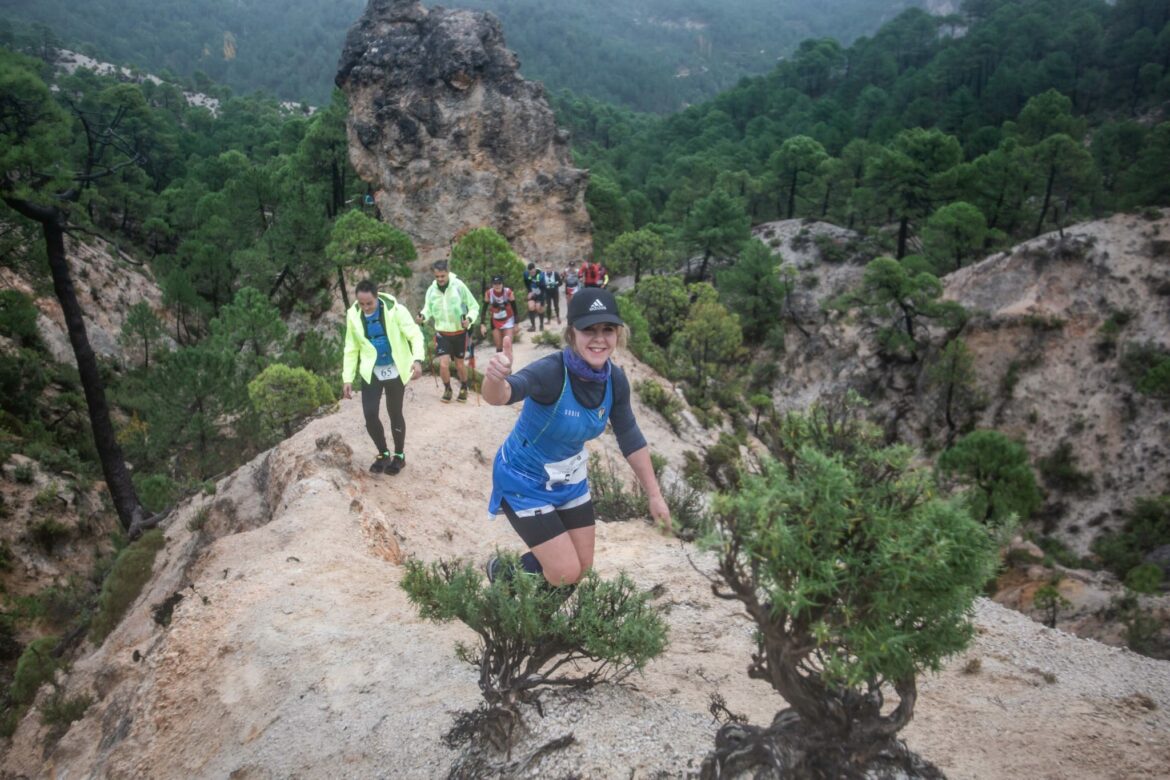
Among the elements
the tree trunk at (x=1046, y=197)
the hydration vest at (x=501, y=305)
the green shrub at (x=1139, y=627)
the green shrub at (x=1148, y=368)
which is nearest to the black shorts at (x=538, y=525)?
the hydration vest at (x=501, y=305)

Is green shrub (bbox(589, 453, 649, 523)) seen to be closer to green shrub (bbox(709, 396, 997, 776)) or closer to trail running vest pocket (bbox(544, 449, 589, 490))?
trail running vest pocket (bbox(544, 449, 589, 490))

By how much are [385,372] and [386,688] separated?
138 inches

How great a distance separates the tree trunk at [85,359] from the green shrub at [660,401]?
10664 mm

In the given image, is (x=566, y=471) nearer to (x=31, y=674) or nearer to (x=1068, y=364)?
(x=31, y=674)

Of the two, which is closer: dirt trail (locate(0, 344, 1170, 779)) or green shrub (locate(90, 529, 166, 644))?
dirt trail (locate(0, 344, 1170, 779))

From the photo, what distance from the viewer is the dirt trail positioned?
3.40m

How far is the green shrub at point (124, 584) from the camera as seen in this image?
22.2 ft

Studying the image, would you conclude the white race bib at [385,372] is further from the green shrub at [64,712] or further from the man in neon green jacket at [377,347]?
the green shrub at [64,712]

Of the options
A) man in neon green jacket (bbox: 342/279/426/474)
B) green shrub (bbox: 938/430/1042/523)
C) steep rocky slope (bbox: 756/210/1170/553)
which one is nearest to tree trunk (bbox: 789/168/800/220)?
steep rocky slope (bbox: 756/210/1170/553)

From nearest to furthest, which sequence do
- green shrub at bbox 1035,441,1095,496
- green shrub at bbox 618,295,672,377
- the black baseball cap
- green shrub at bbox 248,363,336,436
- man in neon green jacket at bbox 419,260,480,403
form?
1. the black baseball cap
2. man in neon green jacket at bbox 419,260,480,403
3. green shrub at bbox 248,363,336,436
4. green shrub at bbox 618,295,672,377
5. green shrub at bbox 1035,441,1095,496

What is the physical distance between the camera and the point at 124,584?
7137 millimetres

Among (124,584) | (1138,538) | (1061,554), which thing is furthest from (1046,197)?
(124,584)

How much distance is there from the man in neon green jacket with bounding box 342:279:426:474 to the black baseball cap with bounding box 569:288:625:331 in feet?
12.4

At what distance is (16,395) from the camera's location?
1504 cm
